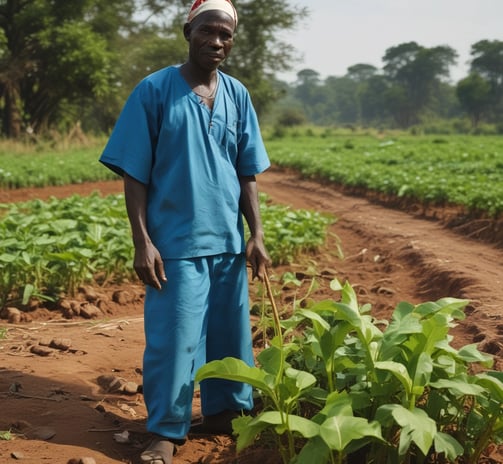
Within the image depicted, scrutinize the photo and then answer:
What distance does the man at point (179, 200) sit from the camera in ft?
8.71

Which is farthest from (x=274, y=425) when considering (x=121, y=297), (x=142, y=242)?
(x=121, y=297)

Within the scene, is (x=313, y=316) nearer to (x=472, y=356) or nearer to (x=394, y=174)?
(x=472, y=356)

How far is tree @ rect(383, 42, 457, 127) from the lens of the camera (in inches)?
3460

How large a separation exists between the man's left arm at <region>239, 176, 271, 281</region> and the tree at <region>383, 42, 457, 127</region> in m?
87.1

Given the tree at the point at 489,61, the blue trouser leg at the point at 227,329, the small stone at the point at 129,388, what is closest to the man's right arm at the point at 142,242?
the blue trouser leg at the point at 227,329

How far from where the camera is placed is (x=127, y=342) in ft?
14.1

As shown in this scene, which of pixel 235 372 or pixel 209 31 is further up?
pixel 209 31

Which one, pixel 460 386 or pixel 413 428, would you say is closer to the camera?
pixel 413 428

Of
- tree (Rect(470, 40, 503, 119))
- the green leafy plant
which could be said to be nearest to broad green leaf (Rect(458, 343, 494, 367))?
the green leafy plant

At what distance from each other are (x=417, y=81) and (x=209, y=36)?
93994 mm

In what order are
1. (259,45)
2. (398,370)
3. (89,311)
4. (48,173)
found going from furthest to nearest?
(259,45) → (48,173) → (89,311) → (398,370)

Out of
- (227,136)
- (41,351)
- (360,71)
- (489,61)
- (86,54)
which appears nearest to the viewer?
(227,136)

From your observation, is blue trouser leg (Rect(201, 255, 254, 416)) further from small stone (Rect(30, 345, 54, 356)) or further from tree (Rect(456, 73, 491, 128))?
tree (Rect(456, 73, 491, 128))

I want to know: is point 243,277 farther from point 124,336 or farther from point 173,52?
point 173,52
